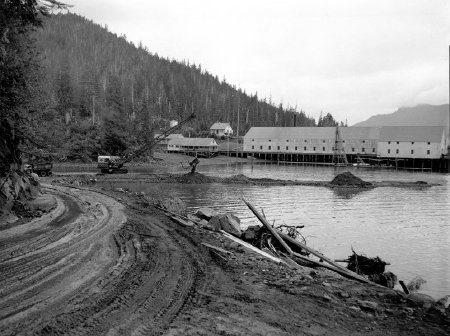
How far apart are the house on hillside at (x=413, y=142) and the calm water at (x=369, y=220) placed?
60.7 metres

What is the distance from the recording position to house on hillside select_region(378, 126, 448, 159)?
93.8 meters

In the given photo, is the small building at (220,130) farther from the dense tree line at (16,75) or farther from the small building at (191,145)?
the dense tree line at (16,75)

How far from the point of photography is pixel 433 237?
19.1 m

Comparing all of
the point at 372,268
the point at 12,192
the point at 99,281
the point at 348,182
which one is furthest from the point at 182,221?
the point at 348,182

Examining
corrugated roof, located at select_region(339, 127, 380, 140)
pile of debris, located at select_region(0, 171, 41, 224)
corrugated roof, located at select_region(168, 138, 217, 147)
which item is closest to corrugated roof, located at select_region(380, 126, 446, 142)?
corrugated roof, located at select_region(339, 127, 380, 140)

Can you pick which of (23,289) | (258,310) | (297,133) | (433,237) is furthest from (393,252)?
(297,133)

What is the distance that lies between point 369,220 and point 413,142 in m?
83.9

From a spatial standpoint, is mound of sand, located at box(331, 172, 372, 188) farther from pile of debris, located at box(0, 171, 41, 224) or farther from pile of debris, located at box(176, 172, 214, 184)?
pile of debris, located at box(0, 171, 41, 224)

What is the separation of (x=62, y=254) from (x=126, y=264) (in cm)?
204

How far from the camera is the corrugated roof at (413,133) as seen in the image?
9488cm

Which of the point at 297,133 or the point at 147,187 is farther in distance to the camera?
the point at 297,133

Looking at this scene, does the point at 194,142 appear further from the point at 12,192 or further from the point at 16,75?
the point at 16,75

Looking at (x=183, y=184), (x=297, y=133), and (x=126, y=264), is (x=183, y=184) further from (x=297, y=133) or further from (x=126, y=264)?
(x=297, y=133)

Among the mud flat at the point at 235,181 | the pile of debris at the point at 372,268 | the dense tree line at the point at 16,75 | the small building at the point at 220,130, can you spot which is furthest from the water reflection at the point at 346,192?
the small building at the point at 220,130
